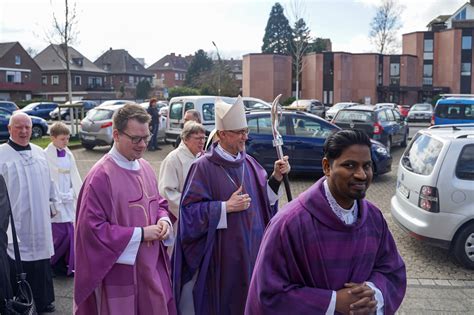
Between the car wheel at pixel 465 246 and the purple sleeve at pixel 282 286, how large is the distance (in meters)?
5.02

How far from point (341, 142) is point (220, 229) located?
1575 millimetres

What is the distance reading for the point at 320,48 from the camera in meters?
66.4

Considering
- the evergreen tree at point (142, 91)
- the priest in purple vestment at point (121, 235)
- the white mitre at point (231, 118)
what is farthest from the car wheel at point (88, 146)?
the evergreen tree at point (142, 91)

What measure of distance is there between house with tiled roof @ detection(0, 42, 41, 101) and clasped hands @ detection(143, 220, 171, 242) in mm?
67683

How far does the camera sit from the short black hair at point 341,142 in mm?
2430

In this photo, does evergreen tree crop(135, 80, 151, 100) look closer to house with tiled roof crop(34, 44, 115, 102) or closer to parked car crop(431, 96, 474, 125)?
house with tiled roof crop(34, 44, 115, 102)

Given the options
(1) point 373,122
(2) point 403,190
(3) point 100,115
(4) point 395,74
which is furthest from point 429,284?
(4) point 395,74

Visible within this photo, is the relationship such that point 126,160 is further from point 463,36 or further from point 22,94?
point 22,94

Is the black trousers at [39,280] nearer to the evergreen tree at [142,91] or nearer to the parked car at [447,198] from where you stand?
the parked car at [447,198]

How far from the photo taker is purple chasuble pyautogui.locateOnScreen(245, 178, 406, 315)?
233cm

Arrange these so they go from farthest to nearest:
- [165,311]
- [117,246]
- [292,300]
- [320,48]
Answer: [320,48], [165,311], [117,246], [292,300]

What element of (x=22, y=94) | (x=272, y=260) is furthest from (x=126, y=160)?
(x=22, y=94)

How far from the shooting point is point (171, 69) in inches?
4365

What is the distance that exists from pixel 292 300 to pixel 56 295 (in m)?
4.33
